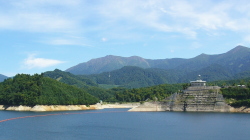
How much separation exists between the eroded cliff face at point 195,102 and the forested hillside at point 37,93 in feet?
111

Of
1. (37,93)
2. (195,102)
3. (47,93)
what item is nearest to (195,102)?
(195,102)

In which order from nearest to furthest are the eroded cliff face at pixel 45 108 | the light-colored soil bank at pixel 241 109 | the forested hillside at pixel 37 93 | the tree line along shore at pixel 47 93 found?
the light-colored soil bank at pixel 241 109 → the tree line along shore at pixel 47 93 → the eroded cliff face at pixel 45 108 → the forested hillside at pixel 37 93

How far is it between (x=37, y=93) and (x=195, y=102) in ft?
205

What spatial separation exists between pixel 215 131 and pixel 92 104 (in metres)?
95.1

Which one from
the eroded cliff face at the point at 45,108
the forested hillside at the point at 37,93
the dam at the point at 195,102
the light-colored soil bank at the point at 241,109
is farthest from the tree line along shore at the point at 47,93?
the dam at the point at 195,102

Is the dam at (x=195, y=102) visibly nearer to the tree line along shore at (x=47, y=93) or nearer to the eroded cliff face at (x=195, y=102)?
the eroded cliff face at (x=195, y=102)

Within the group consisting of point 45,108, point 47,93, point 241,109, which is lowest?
point 241,109

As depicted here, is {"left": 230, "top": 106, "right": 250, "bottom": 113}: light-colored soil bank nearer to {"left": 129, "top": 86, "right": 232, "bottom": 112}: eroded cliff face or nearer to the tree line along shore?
the tree line along shore

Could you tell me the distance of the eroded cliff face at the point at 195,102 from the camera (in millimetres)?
107000

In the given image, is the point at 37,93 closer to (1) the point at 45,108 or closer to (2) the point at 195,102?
(1) the point at 45,108

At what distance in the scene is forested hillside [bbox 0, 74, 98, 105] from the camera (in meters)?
123

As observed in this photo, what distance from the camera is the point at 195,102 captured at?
364ft

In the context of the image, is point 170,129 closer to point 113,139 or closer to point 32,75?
point 113,139

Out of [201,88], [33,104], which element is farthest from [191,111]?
[33,104]
